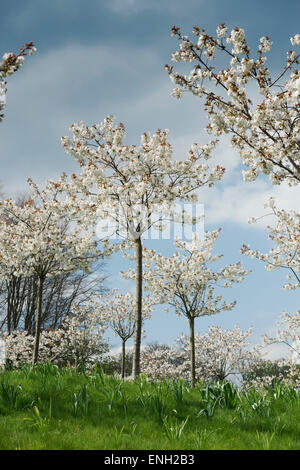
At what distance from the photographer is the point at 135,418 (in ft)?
16.1

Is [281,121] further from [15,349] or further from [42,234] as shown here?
[15,349]

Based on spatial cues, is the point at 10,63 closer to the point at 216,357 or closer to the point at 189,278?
the point at 189,278

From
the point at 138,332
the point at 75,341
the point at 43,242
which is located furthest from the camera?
the point at 75,341

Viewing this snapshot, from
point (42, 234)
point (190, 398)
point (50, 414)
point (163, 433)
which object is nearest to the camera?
point (163, 433)

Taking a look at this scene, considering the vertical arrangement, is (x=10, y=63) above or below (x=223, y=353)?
above

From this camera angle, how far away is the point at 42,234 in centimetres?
1142

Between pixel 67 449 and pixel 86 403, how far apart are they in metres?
1.08

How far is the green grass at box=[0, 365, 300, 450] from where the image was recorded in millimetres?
4066

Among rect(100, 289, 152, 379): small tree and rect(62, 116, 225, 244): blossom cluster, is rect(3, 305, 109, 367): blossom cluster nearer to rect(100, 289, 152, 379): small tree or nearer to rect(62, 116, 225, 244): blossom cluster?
rect(100, 289, 152, 379): small tree

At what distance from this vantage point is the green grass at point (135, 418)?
13.3ft

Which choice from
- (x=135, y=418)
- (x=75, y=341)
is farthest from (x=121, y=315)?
(x=135, y=418)

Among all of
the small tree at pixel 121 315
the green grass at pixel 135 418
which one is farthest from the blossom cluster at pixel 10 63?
the small tree at pixel 121 315

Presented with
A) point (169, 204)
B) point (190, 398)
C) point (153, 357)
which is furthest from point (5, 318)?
point (190, 398)

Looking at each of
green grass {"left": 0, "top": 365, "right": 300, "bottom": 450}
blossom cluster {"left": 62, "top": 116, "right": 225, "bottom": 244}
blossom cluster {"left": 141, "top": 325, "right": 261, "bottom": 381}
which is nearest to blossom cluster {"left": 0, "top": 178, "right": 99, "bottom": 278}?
blossom cluster {"left": 62, "top": 116, "right": 225, "bottom": 244}
